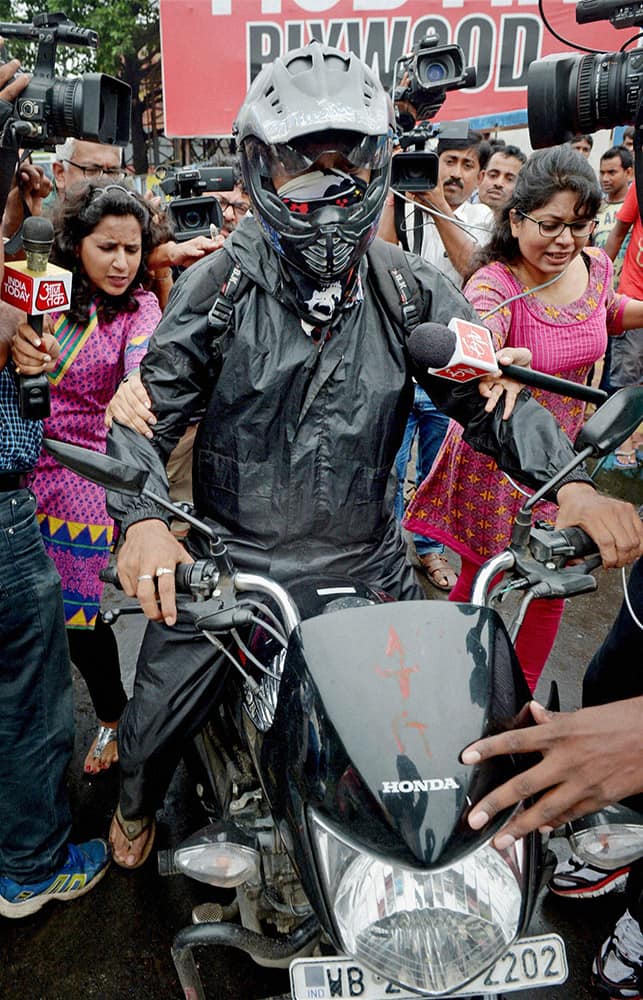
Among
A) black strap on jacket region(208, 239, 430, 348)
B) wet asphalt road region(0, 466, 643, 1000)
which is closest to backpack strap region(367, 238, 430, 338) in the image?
black strap on jacket region(208, 239, 430, 348)

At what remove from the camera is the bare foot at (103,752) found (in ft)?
9.35

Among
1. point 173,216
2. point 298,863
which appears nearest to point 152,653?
point 298,863

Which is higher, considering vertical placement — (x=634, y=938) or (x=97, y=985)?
(x=634, y=938)

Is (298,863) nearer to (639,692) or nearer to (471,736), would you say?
(471,736)

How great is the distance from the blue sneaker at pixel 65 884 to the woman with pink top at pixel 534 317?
5.30ft

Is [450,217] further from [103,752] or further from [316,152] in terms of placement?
[103,752]

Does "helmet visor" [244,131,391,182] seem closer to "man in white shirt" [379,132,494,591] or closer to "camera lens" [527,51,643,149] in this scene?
"camera lens" [527,51,643,149]

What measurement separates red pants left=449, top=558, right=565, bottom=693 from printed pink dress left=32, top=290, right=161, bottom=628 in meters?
1.37

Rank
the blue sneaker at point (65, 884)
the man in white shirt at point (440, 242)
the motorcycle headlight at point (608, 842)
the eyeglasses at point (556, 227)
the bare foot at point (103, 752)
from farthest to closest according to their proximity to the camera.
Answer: the man in white shirt at point (440, 242), the bare foot at point (103, 752), the eyeglasses at point (556, 227), the blue sneaker at point (65, 884), the motorcycle headlight at point (608, 842)

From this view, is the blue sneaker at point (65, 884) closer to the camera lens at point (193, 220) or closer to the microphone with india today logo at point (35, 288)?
the microphone with india today logo at point (35, 288)

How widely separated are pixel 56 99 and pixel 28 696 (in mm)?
1620

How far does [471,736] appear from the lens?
1133 millimetres

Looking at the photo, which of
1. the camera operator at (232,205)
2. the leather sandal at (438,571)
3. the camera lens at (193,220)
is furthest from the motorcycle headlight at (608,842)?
the camera operator at (232,205)

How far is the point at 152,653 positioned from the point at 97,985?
3.16 ft
